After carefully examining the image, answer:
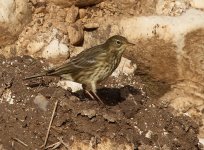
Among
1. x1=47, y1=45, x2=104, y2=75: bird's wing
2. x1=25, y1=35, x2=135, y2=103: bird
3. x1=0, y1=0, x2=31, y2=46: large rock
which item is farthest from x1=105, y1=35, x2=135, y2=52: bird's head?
x1=0, y1=0, x2=31, y2=46: large rock

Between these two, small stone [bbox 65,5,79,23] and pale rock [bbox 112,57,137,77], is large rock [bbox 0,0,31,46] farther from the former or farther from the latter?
pale rock [bbox 112,57,137,77]

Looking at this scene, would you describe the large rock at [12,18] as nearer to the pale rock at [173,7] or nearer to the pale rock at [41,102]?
the pale rock at [41,102]

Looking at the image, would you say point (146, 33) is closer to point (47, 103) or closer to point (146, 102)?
point (146, 102)

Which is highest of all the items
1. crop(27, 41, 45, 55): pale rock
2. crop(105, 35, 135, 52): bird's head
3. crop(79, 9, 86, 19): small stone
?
crop(79, 9, 86, 19): small stone

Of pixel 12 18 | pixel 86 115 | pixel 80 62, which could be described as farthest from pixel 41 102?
pixel 12 18

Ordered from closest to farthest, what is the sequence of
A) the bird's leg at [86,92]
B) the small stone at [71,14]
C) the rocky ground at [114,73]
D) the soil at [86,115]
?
the soil at [86,115], the rocky ground at [114,73], the bird's leg at [86,92], the small stone at [71,14]

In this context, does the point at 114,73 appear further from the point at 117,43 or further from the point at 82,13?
the point at 82,13

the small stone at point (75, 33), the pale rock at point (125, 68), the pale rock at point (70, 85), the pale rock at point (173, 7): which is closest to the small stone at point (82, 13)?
the small stone at point (75, 33)
